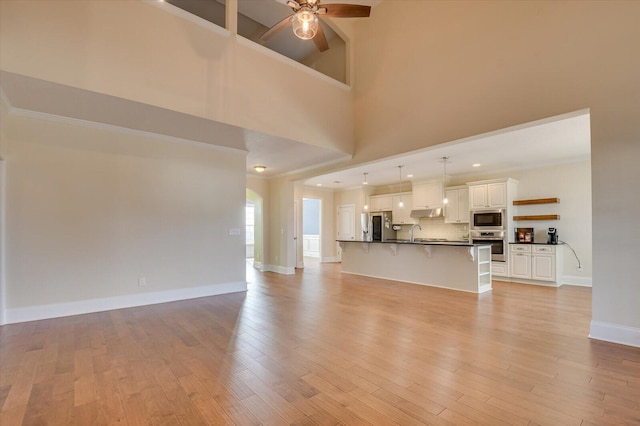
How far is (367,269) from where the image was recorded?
7.24 m

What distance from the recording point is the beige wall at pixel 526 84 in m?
3.02

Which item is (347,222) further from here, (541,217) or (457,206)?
(541,217)

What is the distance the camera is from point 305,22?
2.95 m

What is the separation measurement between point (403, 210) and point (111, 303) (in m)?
7.46

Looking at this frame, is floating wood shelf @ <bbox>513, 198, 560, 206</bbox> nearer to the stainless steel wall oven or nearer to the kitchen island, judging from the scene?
the stainless steel wall oven

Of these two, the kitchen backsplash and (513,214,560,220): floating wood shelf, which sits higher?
(513,214,560,220): floating wood shelf

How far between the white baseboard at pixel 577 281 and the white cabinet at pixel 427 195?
304 centimetres

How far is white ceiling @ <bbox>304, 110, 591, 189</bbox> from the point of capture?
13.2 ft

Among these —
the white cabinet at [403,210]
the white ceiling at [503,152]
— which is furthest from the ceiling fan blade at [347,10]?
the white cabinet at [403,210]

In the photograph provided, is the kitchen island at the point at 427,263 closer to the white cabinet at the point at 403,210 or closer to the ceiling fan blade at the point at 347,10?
the white cabinet at the point at 403,210

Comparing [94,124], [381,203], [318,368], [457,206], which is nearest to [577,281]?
[457,206]

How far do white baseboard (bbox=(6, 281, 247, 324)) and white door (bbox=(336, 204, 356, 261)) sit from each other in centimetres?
541

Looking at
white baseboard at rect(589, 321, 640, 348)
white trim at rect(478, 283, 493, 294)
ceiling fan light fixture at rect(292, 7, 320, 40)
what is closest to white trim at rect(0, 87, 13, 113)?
ceiling fan light fixture at rect(292, 7, 320, 40)

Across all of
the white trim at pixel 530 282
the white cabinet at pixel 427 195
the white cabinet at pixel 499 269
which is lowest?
the white trim at pixel 530 282
